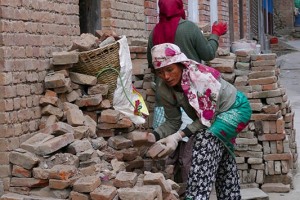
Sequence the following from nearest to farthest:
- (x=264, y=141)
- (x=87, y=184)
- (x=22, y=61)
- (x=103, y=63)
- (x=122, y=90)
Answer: (x=87, y=184) → (x=22, y=61) → (x=103, y=63) → (x=122, y=90) → (x=264, y=141)

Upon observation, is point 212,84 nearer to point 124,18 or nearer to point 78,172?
point 78,172

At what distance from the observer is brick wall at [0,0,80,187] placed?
4.88 m

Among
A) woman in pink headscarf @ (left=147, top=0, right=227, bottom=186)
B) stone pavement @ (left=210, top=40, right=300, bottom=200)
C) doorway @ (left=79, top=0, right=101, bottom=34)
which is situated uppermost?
doorway @ (left=79, top=0, right=101, bottom=34)

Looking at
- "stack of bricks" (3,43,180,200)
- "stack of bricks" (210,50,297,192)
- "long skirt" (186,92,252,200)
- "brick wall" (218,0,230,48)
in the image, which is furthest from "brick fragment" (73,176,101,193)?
"brick wall" (218,0,230,48)

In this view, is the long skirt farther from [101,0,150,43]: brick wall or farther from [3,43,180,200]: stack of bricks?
[101,0,150,43]: brick wall

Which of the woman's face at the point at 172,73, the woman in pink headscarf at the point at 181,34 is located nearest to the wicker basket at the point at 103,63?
the woman in pink headscarf at the point at 181,34

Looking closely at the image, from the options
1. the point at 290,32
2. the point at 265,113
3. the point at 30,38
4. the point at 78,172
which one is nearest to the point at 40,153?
the point at 78,172

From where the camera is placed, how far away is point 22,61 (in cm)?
512

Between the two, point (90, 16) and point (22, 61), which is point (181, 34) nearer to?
point (22, 61)

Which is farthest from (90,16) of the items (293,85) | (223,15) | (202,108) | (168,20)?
(293,85)

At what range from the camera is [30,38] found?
17.4ft

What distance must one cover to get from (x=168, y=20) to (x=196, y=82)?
167cm

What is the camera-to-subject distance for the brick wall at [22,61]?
16.0 feet

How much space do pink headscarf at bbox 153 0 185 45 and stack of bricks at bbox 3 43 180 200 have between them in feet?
2.39
